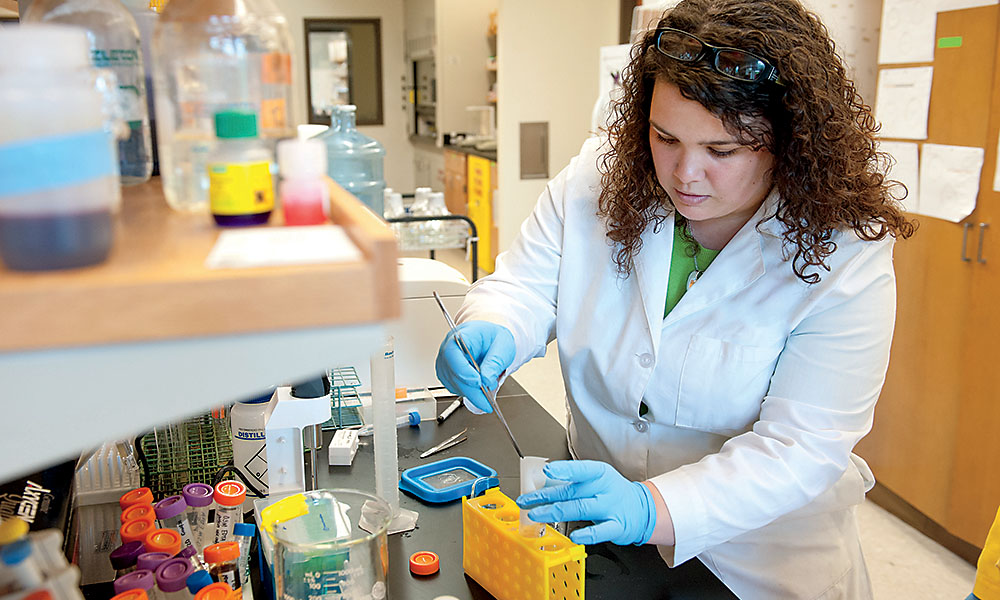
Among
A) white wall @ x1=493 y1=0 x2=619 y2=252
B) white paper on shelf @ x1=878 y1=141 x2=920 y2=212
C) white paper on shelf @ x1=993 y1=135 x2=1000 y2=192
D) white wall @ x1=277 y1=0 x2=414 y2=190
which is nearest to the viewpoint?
white paper on shelf @ x1=993 y1=135 x2=1000 y2=192

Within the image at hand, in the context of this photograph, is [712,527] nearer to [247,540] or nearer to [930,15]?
[247,540]

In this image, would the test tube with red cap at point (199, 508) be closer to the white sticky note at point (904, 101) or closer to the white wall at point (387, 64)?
the white sticky note at point (904, 101)

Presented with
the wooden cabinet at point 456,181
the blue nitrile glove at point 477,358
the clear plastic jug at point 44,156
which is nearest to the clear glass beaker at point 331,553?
the blue nitrile glove at point 477,358

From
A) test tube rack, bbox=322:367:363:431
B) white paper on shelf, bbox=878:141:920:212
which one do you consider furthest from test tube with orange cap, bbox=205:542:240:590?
white paper on shelf, bbox=878:141:920:212

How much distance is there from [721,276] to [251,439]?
2.79 ft

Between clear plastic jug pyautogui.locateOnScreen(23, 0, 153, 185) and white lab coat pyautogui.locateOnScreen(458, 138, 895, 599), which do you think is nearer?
clear plastic jug pyautogui.locateOnScreen(23, 0, 153, 185)

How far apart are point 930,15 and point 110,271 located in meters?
2.83

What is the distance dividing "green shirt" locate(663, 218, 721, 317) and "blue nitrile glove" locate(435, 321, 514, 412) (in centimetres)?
31

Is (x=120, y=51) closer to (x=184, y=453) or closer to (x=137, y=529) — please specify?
(x=137, y=529)

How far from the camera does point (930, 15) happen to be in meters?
2.66

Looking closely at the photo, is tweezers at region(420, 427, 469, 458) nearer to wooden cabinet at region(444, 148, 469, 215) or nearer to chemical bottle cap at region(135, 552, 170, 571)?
chemical bottle cap at region(135, 552, 170, 571)

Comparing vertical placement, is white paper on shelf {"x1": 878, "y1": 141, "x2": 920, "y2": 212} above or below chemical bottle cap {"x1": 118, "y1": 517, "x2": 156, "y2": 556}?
above

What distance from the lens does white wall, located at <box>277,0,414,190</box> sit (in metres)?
9.12

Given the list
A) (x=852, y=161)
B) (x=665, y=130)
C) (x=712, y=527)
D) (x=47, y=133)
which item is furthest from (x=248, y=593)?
(x=852, y=161)
